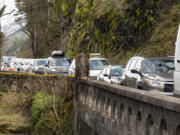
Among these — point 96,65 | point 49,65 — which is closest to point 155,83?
point 96,65

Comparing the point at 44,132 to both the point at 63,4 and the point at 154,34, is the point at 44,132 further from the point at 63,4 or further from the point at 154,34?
the point at 63,4

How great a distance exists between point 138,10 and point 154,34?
311 centimetres

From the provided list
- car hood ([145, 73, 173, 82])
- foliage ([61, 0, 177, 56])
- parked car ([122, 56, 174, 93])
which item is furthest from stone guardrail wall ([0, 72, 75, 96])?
foliage ([61, 0, 177, 56])

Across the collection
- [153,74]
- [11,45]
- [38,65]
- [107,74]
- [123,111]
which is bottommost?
[38,65]

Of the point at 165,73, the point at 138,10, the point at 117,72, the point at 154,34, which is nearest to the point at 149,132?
the point at 165,73

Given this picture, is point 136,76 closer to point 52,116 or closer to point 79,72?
point 79,72

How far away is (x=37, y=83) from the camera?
20.7 m

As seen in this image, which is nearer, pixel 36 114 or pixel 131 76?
pixel 131 76

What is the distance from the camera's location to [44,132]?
55.9ft

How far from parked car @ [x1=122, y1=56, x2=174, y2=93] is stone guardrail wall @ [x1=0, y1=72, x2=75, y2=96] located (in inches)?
115

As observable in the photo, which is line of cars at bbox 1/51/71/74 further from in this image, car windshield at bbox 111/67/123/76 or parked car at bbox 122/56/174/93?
parked car at bbox 122/56/174/93

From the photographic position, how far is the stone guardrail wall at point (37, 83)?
57.7 ft

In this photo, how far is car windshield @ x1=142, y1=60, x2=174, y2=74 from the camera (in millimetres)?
13908

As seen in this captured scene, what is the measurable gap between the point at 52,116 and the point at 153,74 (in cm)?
483
